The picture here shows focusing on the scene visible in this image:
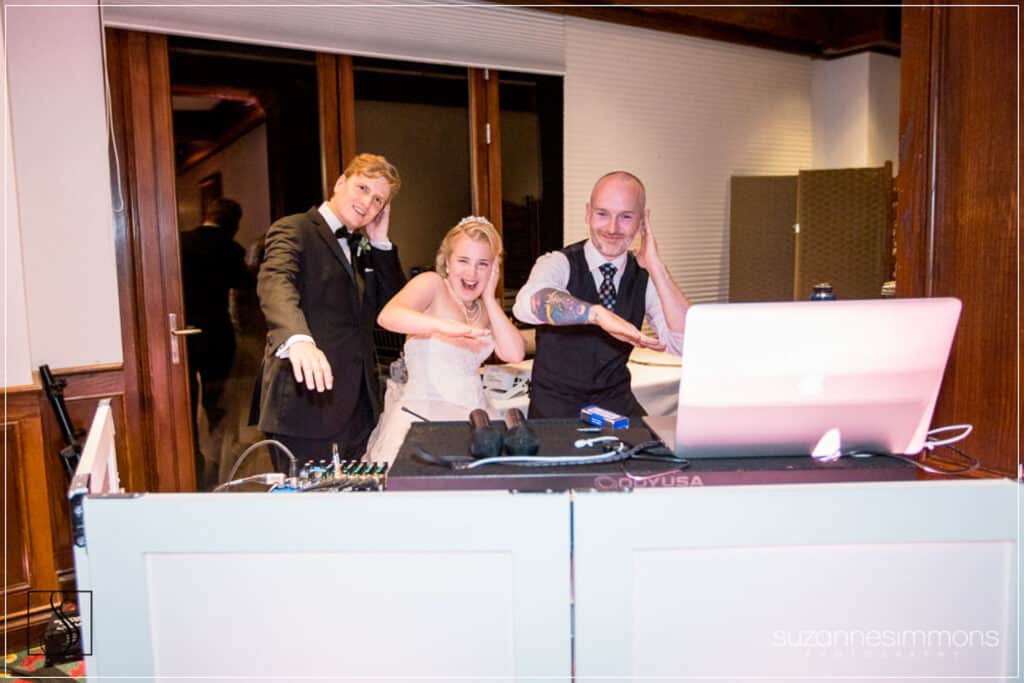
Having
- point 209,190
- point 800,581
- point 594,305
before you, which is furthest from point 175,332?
point 800,581

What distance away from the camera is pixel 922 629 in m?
0.98

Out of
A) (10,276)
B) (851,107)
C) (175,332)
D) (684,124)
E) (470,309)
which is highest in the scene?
(851,107)

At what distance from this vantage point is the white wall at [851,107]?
15.8 ft

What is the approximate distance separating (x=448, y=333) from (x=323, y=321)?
465 mm

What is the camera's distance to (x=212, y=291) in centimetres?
321

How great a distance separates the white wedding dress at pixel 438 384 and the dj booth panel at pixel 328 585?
1.64 meters

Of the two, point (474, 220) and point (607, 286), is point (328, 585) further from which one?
point (474, 220)

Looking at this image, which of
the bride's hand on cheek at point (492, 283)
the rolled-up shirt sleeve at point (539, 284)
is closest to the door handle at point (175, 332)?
the bride's hand on cheek at point (492, 283)

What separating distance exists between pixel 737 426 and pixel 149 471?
275 cm

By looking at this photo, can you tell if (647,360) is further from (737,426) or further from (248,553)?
(248,553)

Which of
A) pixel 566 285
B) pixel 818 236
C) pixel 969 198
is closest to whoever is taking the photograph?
pixel 969 198

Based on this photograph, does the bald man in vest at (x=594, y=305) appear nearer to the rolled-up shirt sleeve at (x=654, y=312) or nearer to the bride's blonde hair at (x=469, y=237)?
the rolled-up shirt sleeve at (x=654, y=312)

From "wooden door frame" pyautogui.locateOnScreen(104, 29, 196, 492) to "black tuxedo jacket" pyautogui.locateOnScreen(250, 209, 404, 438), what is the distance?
576mm

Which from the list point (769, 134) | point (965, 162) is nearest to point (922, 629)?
point (965, 162)
